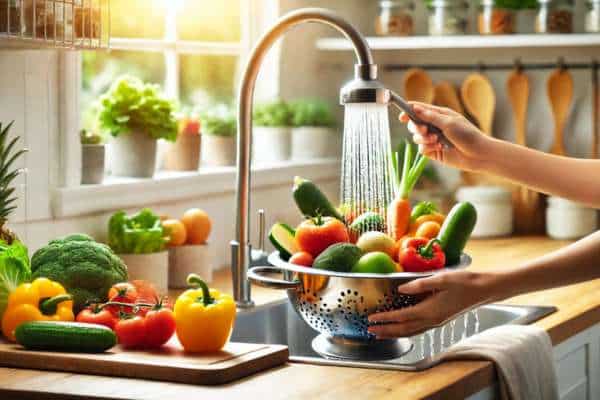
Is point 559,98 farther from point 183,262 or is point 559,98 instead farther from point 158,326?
point 158,326

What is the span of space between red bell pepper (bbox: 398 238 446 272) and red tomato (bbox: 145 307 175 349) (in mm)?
408

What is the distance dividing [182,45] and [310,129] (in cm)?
50

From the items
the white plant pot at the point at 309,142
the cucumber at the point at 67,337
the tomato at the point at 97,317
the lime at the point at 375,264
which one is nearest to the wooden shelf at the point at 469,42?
the white plant pot at the point at 309,142

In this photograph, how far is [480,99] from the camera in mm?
3775

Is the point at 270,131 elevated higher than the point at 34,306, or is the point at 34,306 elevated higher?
the point at 270,131

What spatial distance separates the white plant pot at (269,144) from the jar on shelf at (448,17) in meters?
0.61

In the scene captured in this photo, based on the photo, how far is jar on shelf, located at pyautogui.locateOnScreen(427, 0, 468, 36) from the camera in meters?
3.62

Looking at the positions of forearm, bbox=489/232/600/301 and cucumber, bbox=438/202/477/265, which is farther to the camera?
cucumber, bbox=438/202/477/265

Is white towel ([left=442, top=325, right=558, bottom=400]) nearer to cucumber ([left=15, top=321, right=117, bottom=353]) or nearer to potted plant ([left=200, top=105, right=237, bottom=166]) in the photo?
cucumber ([left=15, top=321, right=117, bottom=353])

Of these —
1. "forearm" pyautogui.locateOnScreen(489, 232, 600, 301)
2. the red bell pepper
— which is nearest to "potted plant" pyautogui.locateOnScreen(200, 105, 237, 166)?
the red bell pepper

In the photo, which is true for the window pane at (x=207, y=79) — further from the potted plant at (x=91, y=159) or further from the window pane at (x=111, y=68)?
the potted plant at (x=91, y=159)

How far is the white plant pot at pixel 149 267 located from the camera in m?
2.53

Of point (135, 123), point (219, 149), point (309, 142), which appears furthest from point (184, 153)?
point (309, 142)

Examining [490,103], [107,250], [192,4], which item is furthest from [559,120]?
[107,250]
